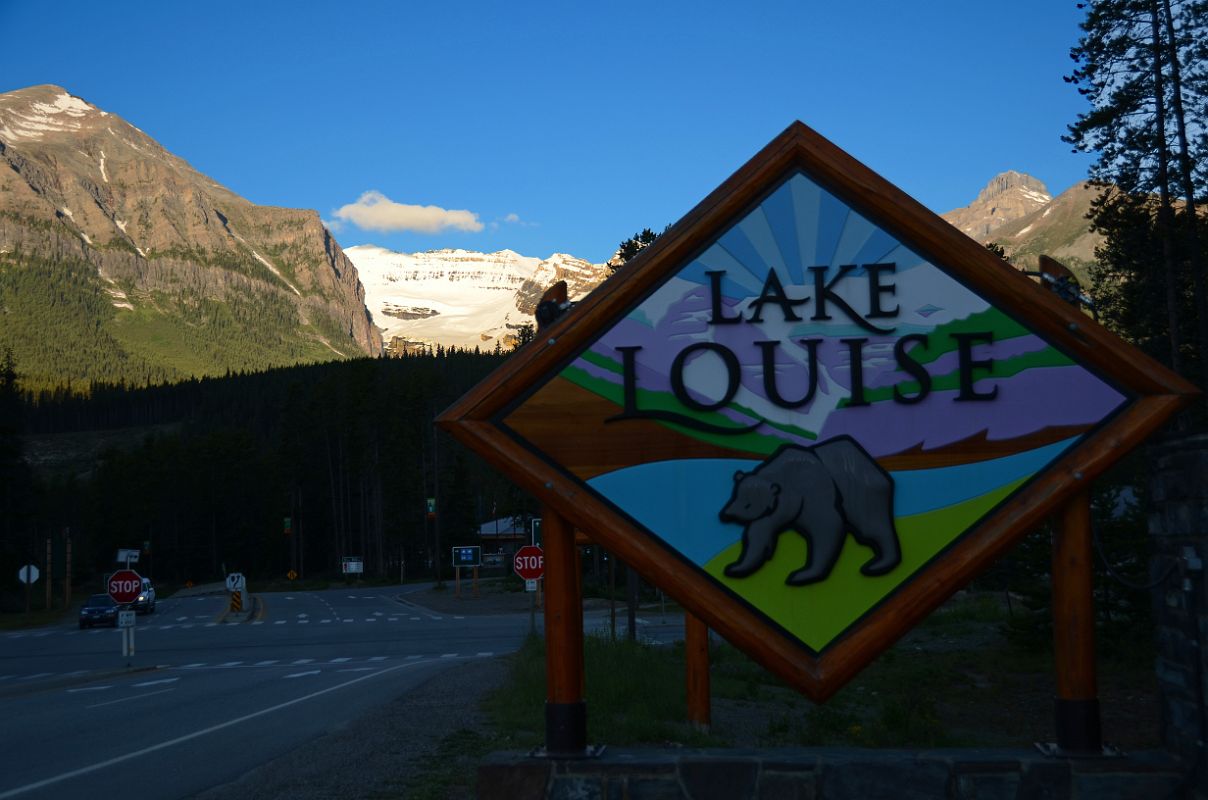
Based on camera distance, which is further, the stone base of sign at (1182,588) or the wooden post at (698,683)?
the wooden post at (698,683)

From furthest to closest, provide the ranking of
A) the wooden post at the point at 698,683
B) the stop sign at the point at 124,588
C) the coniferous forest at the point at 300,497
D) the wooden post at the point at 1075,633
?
1. the coniferous forest at the point at 300,497
2. the stop sign at the point at 124,588
3. the wooden post at the point at 698,683
4. the wooden post at the point at 1075,633

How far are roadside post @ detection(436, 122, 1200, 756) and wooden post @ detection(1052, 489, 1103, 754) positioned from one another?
0.01 meters

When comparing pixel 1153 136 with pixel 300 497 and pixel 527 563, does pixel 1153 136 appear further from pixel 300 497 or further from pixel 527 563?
pixel 300 497

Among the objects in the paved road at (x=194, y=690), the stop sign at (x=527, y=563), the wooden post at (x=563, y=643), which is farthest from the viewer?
the stop sign at (x=527, y=563)

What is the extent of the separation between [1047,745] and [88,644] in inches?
1447

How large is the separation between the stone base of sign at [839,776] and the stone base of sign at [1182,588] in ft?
0.67

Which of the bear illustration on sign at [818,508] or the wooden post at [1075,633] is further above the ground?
the bear illustration on sign at [818,508]

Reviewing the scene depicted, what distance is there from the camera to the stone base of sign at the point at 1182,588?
648 cm

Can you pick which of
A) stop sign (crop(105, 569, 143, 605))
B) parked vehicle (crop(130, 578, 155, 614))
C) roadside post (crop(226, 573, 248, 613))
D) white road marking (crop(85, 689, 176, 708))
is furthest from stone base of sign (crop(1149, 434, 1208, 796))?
parked vehicle (crop(130, 578, 155, 614))

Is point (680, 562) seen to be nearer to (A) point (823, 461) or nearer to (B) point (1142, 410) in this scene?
(A) point (823, 461)

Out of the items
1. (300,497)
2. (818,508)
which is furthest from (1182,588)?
(300,497)

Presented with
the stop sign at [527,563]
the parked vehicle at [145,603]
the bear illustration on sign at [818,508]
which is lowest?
the parked vehicle at [145,603]

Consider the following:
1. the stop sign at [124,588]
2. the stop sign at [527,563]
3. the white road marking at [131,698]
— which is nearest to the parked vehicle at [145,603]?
the stop sign at [124,588]

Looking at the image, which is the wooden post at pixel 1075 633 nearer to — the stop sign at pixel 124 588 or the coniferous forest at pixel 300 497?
the stop sign at pixel 124 588
